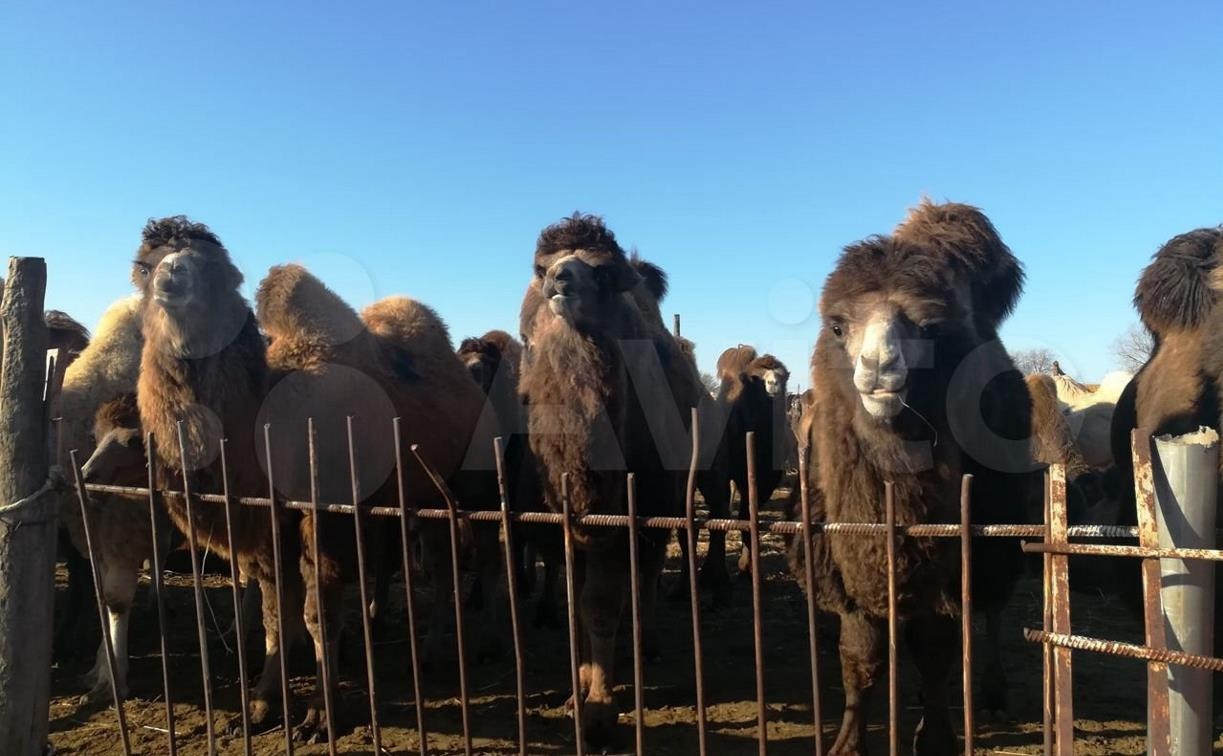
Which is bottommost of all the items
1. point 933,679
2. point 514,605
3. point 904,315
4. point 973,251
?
point 933,679

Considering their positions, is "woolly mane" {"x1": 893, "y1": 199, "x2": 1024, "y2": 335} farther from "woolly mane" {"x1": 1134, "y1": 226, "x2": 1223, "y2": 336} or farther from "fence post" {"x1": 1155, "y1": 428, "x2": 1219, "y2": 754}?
"fence post" {"x1": 1155, "y1": 428, "x2": 1219, "y2": 754}

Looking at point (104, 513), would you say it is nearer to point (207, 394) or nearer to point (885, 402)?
point (207, 394)

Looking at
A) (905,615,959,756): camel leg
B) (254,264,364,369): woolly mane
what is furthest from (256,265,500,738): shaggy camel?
(905,615,959,756): camel leg

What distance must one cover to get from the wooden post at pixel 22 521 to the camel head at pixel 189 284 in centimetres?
86

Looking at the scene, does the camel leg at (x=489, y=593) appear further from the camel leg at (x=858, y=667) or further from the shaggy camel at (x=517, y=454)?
the camel leg at (x=858, y=667)

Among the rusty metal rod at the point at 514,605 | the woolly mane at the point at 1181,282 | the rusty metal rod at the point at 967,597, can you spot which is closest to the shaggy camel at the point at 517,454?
the rusty metal rod at the point at 514,605

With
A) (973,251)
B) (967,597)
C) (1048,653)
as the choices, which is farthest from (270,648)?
(973,251)

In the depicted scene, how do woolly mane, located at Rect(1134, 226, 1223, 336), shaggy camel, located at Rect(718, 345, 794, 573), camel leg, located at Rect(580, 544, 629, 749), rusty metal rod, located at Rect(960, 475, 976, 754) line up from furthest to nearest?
shaggy camel, located at Rect(718, 345, 794, 573) < camel leg, located at Rect(580, 544, 629, 749) < woolly mane, located at Rect(1134, 226, 1223, 336) < rusty metal rod, located at Rect(960, 475, 976, 754)

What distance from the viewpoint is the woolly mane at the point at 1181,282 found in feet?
14.5

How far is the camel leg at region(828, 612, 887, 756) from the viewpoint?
3.83 meters

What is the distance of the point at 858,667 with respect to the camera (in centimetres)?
390

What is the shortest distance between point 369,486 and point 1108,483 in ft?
19.4

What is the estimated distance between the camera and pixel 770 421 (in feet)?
36.5

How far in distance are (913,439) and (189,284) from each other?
4.16 metres
